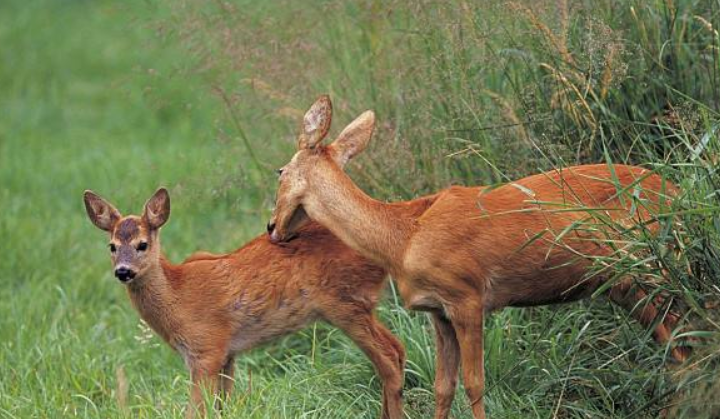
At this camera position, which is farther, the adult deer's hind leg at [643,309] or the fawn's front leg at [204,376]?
the fawn's front leg at [204,376]

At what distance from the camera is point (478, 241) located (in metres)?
5.83

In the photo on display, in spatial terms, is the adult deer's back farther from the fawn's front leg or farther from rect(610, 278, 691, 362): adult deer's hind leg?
the fawn's front leg

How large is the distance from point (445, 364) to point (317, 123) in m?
1.18

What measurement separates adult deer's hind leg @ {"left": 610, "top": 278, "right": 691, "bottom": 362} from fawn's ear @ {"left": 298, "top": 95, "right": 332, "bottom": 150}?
1414 mm

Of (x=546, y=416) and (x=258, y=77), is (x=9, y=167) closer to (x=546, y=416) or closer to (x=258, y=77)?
(x=258, y=77)

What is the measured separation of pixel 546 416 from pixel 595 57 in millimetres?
1660

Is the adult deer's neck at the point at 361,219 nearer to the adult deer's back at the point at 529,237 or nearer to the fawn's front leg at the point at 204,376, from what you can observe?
the adult deer's back at the point at 529,237

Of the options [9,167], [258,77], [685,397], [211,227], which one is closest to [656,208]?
[685,397]

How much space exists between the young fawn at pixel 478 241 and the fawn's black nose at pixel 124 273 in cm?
99

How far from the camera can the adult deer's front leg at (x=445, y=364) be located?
602cm

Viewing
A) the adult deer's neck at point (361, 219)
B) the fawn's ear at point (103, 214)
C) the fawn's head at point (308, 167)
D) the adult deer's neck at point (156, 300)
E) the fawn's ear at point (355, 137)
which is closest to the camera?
the adult deer's neck at point (361, 219)

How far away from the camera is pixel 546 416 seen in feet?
19.8

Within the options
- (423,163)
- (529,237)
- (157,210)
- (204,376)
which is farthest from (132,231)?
(529,237)

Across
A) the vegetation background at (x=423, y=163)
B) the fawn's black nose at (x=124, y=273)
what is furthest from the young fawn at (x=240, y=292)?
the vegetation background at (x=423, y=163)
